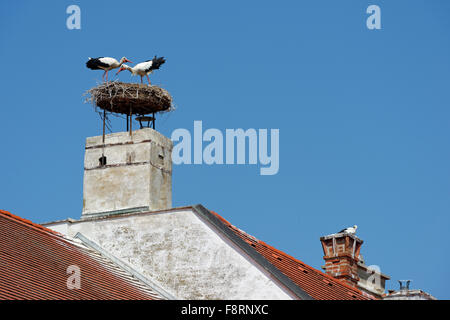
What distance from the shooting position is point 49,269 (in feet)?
49.1

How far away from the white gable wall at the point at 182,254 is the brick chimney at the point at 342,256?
4.79m

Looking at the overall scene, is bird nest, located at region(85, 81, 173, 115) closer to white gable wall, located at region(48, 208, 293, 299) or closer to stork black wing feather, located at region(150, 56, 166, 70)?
stork black wing feather, located at region(150, 56, 166, 70)

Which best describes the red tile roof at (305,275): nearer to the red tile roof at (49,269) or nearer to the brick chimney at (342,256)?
the brick chimney at (342,256)

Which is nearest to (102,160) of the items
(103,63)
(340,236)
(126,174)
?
(126,174)

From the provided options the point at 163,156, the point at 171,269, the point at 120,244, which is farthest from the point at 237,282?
the point at 163,156

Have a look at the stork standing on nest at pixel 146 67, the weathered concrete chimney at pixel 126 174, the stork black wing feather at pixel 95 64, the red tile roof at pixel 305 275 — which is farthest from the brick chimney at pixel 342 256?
the stork black wing feather at pixel 95 64

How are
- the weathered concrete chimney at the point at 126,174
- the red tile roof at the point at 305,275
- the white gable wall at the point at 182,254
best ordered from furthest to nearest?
1. the weathered concrete chimney at the point at 126,174
2. the red tile roof at the point at 305,275
3. the white gable wall at the point at 182,254

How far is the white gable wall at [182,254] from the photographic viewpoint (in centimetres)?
1627

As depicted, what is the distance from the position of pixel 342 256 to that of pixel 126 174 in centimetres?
528

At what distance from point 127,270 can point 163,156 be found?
2.90m

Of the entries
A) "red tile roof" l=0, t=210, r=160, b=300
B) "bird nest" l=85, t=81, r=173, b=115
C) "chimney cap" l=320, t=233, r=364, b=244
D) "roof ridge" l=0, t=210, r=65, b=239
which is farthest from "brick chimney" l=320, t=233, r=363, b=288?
"roof ridge" l=0, t=210, r=65, b=239

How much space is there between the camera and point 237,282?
16328 millimetres
